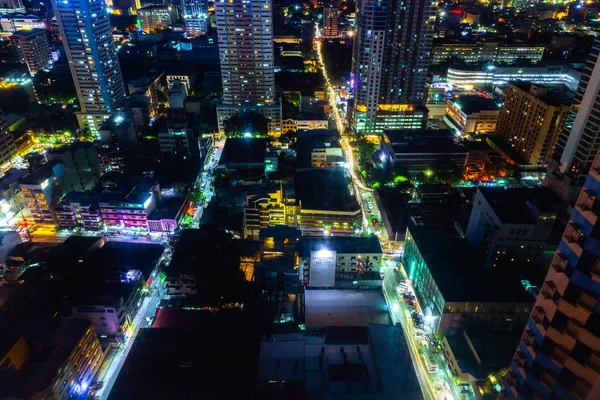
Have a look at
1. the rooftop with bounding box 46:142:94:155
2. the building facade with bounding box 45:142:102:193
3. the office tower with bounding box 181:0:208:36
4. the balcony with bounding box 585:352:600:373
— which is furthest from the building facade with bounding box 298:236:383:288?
the office tower with bounding box 181:0:208:36

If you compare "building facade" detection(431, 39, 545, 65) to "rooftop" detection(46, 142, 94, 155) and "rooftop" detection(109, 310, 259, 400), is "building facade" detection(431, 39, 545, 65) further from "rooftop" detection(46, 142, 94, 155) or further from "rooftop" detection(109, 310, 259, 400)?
"rooftop" detection(109, 310, 259, 400)

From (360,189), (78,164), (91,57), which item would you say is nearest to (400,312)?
(360,189)

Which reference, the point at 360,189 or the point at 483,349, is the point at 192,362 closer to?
the point at 483,349

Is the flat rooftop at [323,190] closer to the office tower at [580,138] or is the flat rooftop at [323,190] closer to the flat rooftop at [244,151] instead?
the flat rooftop at [244,151]

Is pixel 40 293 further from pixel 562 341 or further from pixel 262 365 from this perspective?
pixel 562 341

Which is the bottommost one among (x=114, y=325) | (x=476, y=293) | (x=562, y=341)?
(x=114, y=325)

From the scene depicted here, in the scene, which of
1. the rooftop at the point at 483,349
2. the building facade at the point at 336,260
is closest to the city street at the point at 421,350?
the rooftop at the point at 483,349

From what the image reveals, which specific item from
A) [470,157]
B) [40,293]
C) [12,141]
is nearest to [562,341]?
[40,293]
